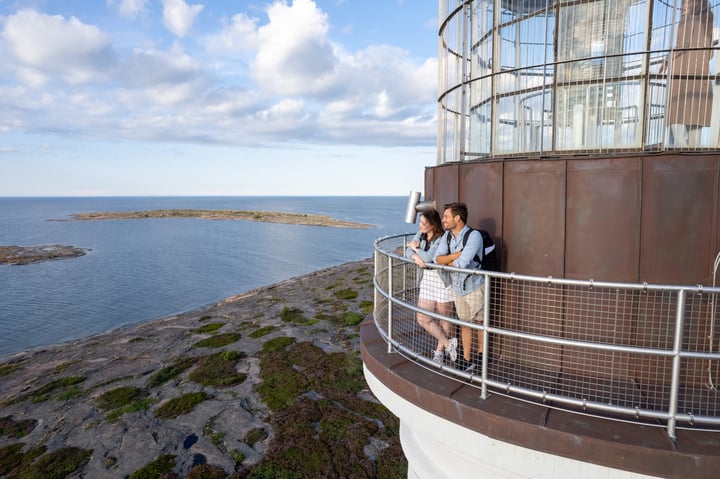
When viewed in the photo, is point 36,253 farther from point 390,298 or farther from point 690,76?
point 690,76

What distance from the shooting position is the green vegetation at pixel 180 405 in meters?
12.4

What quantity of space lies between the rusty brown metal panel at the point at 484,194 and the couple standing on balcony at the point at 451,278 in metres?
0.43

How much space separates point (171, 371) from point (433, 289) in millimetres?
13292

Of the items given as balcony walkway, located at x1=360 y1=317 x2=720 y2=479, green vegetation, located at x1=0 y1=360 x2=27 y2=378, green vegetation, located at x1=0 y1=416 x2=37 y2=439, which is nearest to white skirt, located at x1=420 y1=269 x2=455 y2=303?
balcony walkway, located at x1=360 y1=317 x2=720 y2=479

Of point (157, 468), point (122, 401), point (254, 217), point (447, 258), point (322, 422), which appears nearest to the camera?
point (447, 258)

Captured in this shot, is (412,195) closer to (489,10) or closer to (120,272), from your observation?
(489,10)

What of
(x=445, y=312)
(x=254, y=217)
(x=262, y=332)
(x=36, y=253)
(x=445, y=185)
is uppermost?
(x=445, y=185)

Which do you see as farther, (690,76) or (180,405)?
(180,405)

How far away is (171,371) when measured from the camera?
15617mm

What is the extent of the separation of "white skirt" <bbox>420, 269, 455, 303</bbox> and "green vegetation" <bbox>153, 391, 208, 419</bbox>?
391 inches

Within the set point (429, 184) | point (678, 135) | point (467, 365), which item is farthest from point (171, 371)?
point (678, 135)

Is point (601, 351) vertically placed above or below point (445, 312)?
below

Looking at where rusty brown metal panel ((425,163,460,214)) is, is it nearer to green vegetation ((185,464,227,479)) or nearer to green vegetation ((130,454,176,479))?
green vegetation ((185,464,227,479))

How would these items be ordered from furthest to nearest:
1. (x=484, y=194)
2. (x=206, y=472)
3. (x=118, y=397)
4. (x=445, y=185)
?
(x=118, y=397) < (x=206, y=472) < (x=445, y=185) < (x=484, y=194)
